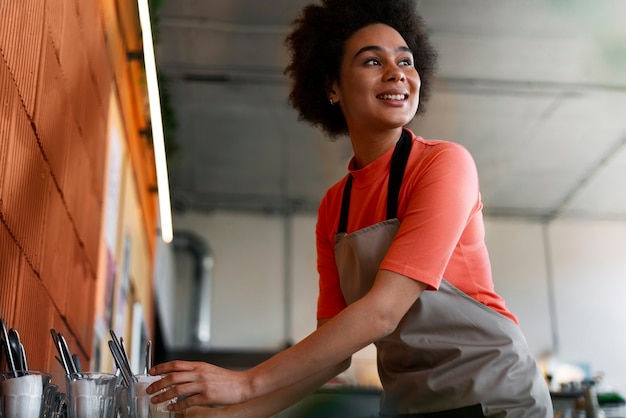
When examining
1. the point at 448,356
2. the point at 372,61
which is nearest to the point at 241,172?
the point at 372,61

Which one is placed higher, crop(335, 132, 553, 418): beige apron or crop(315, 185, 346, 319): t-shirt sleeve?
crop(315, 185, 346, 319): t-shirt sleeve

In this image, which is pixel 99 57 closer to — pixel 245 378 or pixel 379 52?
pixel 379 52

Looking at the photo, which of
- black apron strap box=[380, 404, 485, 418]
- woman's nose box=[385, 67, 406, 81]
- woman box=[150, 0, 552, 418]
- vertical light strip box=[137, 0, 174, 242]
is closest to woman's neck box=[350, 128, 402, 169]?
woman box=[150, 0, 552, 418]

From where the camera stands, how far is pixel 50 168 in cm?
204

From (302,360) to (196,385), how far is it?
0.63 feet

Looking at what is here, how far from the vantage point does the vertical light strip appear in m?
2.67

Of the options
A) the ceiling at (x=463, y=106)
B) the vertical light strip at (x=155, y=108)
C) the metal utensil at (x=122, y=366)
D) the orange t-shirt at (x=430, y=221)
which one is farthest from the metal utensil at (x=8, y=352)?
the ceiling at (x=463, y=106)

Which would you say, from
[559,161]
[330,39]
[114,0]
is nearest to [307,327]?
[559,161]

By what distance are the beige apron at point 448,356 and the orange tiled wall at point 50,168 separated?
711 millimetres

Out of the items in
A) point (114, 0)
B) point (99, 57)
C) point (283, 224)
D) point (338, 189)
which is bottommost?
point (338, 189)

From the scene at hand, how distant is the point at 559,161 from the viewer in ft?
29.0

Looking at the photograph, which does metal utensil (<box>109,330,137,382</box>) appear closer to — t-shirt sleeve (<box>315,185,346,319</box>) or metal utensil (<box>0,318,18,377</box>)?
metal utensil (<box>0,318,18,377</box>)

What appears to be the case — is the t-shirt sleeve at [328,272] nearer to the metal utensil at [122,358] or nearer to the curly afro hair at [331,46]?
the curly afro hair at [331,46]

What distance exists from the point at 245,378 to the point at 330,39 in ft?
3.33
